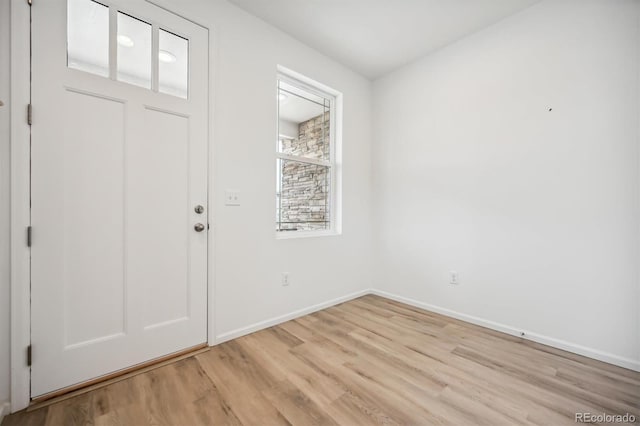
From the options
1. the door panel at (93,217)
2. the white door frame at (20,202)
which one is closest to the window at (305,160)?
the door panel at (93,217)

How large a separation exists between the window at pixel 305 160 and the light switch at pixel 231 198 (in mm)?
454

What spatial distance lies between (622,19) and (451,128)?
4.05 ft

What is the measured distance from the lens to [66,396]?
59.4 inches

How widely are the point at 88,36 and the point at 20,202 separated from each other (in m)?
1.03

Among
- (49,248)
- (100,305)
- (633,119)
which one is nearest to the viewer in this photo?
(49,248)

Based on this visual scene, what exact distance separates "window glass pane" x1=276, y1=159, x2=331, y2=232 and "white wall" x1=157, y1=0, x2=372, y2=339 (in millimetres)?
191

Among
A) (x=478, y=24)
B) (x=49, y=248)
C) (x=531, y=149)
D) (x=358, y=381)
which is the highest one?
(x=478, y=24)

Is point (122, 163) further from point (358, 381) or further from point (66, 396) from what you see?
point (358, 381)

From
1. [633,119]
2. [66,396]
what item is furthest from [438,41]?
[66,396]

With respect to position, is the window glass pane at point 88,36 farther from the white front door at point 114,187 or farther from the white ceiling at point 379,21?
the white ceiling at point 379,21

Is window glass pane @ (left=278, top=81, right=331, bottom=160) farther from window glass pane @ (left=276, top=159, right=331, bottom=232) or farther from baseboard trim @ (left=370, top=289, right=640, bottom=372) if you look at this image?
baseboard trim @ (left=370, top=289, right=640, bottom=372)

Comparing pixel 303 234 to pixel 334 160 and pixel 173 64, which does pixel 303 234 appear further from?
pixel 173 64

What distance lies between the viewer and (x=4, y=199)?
1.39 metres

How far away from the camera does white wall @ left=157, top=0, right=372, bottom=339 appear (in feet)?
7.00
